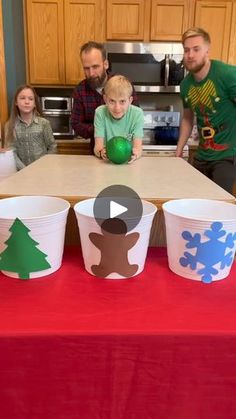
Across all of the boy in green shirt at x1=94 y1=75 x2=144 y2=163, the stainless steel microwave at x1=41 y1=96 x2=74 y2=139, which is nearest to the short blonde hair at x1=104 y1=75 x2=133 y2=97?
the boy in green shirt at x1=94 y1=75 x2=144 y2=163

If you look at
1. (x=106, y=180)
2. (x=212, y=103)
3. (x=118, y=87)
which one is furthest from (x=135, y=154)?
(x=212, y=103)

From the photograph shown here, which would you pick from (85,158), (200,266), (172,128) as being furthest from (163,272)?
(172,128)

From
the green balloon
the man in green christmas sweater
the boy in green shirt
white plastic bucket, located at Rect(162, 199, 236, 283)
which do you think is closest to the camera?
white plastic bucket, located at Rect(162, 199, 236, 283)

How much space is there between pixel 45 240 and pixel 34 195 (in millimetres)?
214

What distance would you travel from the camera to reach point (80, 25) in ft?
10.8

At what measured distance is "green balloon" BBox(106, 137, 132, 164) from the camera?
1.51m

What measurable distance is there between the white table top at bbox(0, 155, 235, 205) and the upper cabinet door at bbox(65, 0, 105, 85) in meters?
2.13

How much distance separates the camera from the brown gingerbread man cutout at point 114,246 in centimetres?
84

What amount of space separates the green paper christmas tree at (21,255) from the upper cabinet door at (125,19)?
302 cm

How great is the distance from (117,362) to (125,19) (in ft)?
11.0

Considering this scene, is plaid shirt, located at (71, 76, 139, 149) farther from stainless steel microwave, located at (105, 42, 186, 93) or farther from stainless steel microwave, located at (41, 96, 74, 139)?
stainless steel microwave, located at (105, 42, 186, 93)

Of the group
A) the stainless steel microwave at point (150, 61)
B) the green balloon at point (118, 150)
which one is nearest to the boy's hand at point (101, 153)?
the green balloon at point (118, 150)

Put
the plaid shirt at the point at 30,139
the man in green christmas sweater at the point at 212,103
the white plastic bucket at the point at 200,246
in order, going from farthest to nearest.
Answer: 1. the plaid shirt at the point at 30,139
2. the man in green christmas sweater at the point at 212,103
3. the white plastic bucket at the point at 200,246

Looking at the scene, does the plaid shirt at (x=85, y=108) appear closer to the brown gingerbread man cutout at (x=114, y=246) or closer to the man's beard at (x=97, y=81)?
the man's beard at (x=97, y=81)
